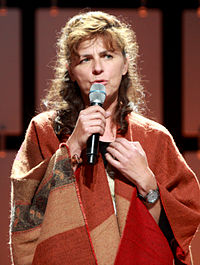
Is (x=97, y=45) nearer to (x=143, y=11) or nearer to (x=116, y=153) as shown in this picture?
(x=116, y=153)

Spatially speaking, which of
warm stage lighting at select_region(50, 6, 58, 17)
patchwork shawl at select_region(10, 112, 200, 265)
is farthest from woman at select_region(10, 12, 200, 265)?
warm stage lighting at select_region(50, 6, 58, 17)

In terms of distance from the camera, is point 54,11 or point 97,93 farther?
point 54,11

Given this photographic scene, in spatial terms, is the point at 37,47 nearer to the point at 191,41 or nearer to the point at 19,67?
the point at 19,67

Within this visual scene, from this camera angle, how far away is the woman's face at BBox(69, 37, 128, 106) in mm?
1366

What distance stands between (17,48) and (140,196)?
1974 millimetres

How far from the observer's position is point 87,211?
4.39 ft

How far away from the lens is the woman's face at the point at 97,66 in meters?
1.37

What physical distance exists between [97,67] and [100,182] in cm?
37

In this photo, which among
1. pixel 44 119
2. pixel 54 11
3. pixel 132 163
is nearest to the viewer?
pixel 132 163

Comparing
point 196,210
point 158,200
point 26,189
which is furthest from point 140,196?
point 26,189

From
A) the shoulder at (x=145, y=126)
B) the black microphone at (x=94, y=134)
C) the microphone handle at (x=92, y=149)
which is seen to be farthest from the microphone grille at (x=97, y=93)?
the shoulder at (x=145, y=126)

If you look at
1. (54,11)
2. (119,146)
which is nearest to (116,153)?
(119,146)

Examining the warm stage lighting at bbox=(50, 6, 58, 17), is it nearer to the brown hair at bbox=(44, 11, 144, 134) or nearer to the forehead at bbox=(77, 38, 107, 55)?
the brown hair at bbox=(44, 11, 144, 134)

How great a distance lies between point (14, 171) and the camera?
1.37 m
